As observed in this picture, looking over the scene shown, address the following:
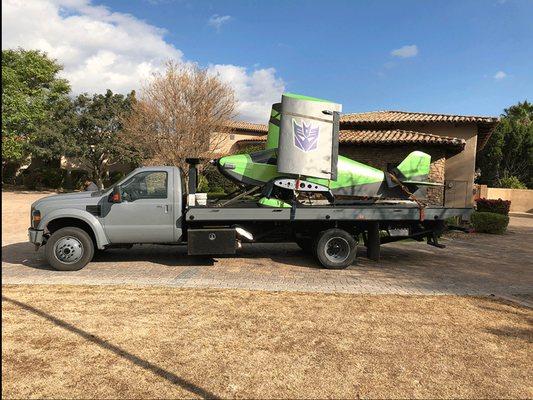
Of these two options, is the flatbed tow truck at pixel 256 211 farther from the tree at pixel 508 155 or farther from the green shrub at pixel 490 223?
the tree at pixel 508 155

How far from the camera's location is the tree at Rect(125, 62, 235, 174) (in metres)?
23.1

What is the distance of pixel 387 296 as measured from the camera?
609 cm

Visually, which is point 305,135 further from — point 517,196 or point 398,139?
point 517,196

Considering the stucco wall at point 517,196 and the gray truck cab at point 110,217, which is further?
the stucco wall at point 517,196

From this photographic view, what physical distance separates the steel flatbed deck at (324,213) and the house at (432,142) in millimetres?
8542

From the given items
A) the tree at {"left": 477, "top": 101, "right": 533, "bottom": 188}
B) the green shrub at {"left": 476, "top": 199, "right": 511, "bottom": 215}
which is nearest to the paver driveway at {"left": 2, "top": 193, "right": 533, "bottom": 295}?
the green shrub at {"left": 476, "top": 199, "right": 511, "bottom": 215}

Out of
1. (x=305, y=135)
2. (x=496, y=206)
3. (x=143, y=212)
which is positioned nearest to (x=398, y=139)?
(x=496, y=206)

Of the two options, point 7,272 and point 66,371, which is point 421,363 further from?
point 7,272

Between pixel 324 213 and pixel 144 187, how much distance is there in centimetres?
352

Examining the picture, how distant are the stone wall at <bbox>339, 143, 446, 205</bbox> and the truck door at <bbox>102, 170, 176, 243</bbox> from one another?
11.4 meters

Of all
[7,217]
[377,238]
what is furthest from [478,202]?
[7,217]

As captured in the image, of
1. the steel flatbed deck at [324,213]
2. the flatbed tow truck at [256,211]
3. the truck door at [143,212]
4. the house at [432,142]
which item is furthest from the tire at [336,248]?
the house at [432,142]

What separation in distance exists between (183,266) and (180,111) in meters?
17.0

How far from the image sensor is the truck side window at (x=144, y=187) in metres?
7.57
